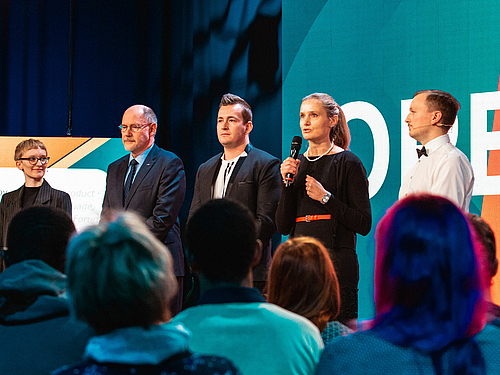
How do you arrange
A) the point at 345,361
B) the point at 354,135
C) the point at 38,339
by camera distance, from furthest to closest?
the point at 354,135
the point at 38,339
the point at 345,361

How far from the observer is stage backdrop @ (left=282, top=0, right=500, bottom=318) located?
3.82 metres

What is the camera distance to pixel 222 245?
4.78 feet

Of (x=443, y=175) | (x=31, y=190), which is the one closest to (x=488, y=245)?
(x=443, y=175)

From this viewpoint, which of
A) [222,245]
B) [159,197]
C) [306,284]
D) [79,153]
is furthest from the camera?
[79,153]

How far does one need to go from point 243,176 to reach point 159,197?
2.27ft

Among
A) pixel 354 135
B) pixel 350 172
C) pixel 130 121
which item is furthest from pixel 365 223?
pixel 130 121

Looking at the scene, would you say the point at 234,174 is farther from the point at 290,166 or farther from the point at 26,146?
the point at 26,146

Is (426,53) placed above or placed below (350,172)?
above

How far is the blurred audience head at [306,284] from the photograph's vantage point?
1.64 metres

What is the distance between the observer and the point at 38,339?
1319mm

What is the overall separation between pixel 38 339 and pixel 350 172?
203cm

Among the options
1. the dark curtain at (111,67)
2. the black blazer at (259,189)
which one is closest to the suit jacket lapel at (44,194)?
the dark curtain at (111,67)

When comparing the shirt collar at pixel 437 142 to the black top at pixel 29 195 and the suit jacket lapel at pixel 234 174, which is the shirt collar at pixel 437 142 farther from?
the black top at pixel 29 195

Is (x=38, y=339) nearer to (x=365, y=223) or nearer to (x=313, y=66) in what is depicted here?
(x=365, y=223)
